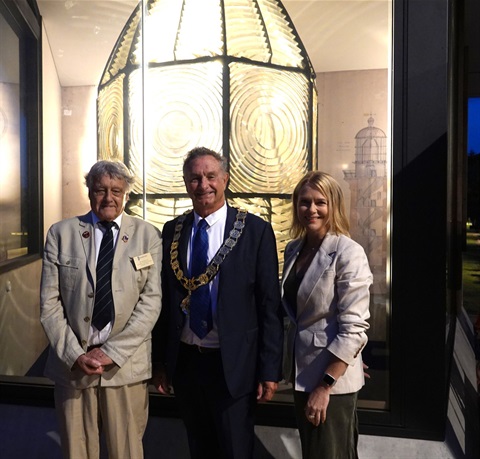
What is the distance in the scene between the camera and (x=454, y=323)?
509cm

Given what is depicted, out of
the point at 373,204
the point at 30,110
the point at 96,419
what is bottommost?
the point at 96,419

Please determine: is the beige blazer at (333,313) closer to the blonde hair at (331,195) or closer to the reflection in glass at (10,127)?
the blonde hair at (331,195)

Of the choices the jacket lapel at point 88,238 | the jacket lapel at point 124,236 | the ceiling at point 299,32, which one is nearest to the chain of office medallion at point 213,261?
the jacket lapel at point 124,236

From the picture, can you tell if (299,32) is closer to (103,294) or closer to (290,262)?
(290,262)

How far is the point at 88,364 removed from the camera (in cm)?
201

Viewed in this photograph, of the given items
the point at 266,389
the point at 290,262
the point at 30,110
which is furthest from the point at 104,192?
the point at 30,110

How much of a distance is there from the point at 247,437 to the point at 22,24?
2.89 m

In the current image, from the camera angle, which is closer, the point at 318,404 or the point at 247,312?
the point at 318,404

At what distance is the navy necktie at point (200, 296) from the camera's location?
204 cm

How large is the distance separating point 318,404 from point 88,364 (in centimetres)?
88

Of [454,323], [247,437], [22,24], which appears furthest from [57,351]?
[454,323]

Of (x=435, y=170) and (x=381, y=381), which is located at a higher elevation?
(x=435, y=170)

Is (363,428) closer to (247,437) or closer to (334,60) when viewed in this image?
(247,437)

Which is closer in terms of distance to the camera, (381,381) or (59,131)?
(381,381)
